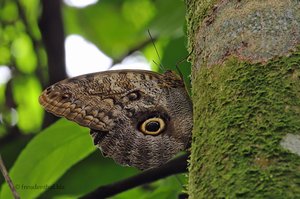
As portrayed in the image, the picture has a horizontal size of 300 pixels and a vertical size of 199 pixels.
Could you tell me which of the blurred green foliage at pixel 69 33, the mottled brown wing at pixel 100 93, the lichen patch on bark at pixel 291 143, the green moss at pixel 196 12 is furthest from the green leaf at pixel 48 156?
the lichen patch on bark at pixel 291 143

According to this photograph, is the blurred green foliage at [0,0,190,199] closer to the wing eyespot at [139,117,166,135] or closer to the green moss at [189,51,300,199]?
the wing eyespot at [139,117,166,135]

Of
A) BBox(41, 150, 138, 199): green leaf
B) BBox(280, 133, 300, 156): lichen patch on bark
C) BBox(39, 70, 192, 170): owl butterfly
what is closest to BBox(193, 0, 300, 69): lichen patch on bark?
BBox(280, 133, 300, 156): lichen patch on bark

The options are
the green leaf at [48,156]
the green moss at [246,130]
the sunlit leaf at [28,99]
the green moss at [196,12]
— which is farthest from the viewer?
the sunlit leaf at [28,99]

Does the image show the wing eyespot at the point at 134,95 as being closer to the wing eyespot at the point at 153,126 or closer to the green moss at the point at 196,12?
the wing eyespot at the point at 153,126

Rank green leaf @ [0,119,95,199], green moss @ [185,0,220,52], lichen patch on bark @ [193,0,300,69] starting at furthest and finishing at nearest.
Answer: green leaf @ [0,119,95,199], green moss @ [185,0,220,52], lichen patch on bark @ [193,0,300,69]

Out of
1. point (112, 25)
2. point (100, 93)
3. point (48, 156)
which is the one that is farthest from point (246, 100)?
point (112, 25)

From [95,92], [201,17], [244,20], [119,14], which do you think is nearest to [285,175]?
[244,20]
